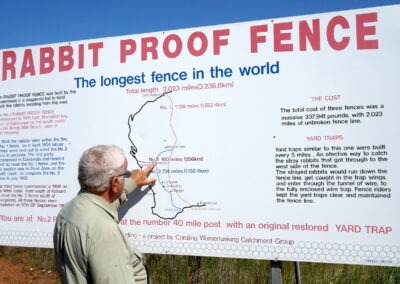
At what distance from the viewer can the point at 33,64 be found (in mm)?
3572

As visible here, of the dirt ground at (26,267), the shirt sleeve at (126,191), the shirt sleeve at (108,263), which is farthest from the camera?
the dirt ground at (26,267)

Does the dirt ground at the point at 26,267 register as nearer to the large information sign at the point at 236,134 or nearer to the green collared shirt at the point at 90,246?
the large information sign at the point at 236,134

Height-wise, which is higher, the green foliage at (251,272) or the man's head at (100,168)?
the man's head at (100,168)

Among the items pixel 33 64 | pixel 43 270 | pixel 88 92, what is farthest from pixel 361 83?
pixel 43 270

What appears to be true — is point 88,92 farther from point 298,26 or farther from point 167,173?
point 298,26

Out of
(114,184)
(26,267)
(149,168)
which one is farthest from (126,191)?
(26,267)

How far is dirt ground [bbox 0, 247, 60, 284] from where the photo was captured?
6367 mm

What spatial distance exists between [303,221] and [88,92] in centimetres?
199

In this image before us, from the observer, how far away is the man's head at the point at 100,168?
2.19 meters

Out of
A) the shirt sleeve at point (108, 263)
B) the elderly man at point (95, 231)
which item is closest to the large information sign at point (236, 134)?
the elderly man at point (95, 231)

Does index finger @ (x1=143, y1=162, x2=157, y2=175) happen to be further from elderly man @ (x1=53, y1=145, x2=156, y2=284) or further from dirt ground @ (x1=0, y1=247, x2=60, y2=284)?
dirt ground @ (x1=0, y1=247, x2=60, y2=284)

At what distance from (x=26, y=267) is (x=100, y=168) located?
5.58 metres

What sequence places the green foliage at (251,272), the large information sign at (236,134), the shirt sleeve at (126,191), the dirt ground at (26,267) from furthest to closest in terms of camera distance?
1. the dirt ground at (26,267)
2. the green foliage at (251,272)
3. the shirt sleeve at (126,191)
4. the large information sign at (236,134)

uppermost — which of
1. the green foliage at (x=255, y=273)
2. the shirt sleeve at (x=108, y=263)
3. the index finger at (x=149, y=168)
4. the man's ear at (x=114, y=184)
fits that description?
the index finger at (x=149, y=168)
